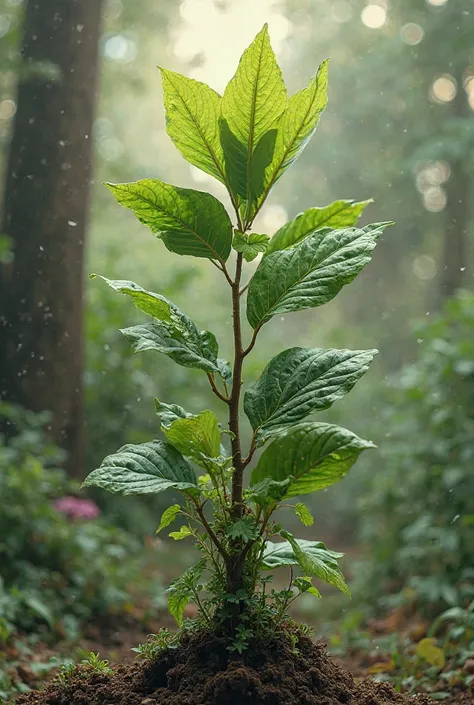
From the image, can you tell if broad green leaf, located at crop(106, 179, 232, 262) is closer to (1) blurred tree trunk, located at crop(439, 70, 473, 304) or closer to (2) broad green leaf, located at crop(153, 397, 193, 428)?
(2) broad green leaf, located at crop(153, 397, 193, 428)

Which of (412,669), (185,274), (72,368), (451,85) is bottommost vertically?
(412,669)

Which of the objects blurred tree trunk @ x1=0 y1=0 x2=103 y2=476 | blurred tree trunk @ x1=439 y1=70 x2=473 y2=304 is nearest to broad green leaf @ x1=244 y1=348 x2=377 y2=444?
blurred tree trunk @ x1=0 y1=0 x2=103 y2=476

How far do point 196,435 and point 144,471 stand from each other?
10cm

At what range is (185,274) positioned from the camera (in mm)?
4668

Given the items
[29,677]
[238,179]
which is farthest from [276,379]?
[29,677]

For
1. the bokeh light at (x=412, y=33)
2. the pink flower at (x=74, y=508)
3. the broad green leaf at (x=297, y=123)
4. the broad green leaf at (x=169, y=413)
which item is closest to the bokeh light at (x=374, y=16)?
the bokeh light at (x=412, y=33)

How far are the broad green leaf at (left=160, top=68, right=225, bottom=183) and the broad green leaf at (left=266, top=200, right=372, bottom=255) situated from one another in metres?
0.15

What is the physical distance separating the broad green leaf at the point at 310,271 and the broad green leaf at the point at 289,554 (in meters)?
0.36

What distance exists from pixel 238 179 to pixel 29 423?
7.63 ft

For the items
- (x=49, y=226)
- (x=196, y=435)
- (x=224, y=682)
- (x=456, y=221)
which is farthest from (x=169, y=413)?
(x=456, y=221)

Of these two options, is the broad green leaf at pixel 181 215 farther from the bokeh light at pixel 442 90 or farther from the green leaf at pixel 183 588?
the bokeh light at pixel 442 90

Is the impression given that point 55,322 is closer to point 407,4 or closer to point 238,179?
point 238,179

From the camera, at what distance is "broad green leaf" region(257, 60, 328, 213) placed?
3.95 feet

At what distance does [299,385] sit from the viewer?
46.7 inches
